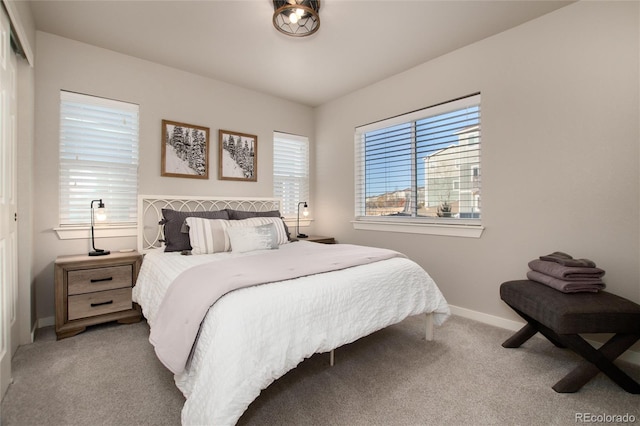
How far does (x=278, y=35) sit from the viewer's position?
2676 mm

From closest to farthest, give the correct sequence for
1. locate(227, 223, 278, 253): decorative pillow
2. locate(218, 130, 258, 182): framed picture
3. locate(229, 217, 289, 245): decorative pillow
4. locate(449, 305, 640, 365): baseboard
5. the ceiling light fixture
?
the ceiling light fixture → locate(449, 305, 640, 365): baseboard → locate(227, 223, 278, 253): decorative pillow → locate(229, 217, 289, 245): decorative pillow → locate(218, 130, 258, 182): framed picture

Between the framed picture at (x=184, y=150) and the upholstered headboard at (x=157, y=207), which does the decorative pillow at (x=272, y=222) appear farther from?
the framed picture at (x=184, y=150)

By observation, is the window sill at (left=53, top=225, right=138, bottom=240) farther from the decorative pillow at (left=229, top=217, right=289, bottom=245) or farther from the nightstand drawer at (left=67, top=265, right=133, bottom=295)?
the decorative pillow at (left=229, top=217, right=289, bottom=245)

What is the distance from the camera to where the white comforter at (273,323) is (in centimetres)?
124

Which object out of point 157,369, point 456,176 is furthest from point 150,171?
point 456,176

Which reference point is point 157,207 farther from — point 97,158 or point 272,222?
point 272,222

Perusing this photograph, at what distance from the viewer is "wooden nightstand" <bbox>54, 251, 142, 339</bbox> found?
2424 mm

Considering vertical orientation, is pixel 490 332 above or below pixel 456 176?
below

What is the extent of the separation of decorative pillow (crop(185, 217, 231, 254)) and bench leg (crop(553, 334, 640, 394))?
262cm

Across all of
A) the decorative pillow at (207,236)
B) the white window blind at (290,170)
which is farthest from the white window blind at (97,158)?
the white window blind at (290,170)

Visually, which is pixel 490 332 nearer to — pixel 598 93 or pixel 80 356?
pixel 598 93

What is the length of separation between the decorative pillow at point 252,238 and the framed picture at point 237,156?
1.18 meters

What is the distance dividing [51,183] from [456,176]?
3.89 m

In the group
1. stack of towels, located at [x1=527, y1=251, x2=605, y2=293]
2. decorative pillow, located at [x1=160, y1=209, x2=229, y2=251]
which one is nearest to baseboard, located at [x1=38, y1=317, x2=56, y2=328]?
decorative pillow, located at [x1=160, y1=209, x2=229, y2=251]
